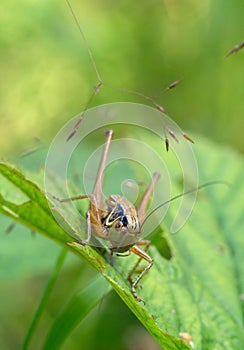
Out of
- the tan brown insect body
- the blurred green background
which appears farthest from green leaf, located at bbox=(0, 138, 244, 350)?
the blurred green background

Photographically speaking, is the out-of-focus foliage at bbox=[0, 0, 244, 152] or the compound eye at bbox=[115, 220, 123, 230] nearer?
the compound eye at bbox=[115, 220, 123, 230]

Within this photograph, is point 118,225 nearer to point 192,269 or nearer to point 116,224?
point 116,224

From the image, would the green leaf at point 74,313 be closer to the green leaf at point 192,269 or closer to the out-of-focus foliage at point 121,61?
the green leaf at point 192,269

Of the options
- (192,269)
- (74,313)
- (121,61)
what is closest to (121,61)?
(121,61)

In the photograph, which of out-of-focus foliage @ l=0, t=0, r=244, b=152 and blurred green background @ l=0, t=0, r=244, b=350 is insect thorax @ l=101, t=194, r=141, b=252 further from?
out-of-focus foliage @ l=0, t=0, r=244, b=152

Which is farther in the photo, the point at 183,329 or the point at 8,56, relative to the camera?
the point at 8,56

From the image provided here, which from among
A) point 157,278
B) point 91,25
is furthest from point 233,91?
point 157,278

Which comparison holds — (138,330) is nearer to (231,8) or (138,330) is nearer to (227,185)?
(227,185)
